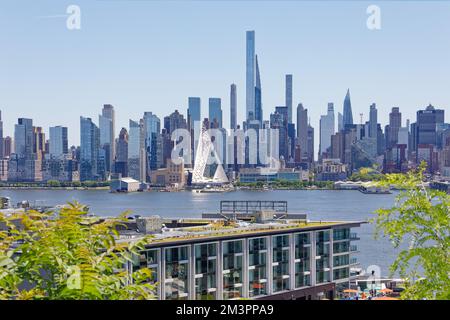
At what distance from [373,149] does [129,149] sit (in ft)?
28.2

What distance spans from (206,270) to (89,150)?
3092 millimetres

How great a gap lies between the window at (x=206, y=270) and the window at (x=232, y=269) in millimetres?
179

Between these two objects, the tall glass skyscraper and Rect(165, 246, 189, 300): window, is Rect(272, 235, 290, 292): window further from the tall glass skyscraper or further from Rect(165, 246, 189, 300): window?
Rect(165, 246, 189, 300): window

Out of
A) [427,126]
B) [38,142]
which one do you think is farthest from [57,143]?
[427,126]

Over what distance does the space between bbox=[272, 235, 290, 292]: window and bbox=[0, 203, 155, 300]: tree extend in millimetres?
9517

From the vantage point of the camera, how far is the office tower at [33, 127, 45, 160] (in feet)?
31.5

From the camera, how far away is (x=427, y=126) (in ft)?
14.5

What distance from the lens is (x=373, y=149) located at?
6328 millimetres

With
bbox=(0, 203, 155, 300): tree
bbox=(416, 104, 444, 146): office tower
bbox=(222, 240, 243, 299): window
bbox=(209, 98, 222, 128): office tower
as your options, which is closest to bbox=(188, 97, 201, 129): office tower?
A: bbox=(209, 98, 222, 128): office tower

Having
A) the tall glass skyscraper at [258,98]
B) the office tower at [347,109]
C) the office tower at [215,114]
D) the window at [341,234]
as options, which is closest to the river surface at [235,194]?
the window at [341,234]

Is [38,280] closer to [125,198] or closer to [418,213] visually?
[418,213]

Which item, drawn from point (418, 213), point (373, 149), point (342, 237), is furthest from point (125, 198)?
point (418, 213)

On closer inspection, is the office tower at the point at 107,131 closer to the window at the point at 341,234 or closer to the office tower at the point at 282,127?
the office tower at the point at 282,127

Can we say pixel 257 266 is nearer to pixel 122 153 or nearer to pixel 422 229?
pixel 122 153
